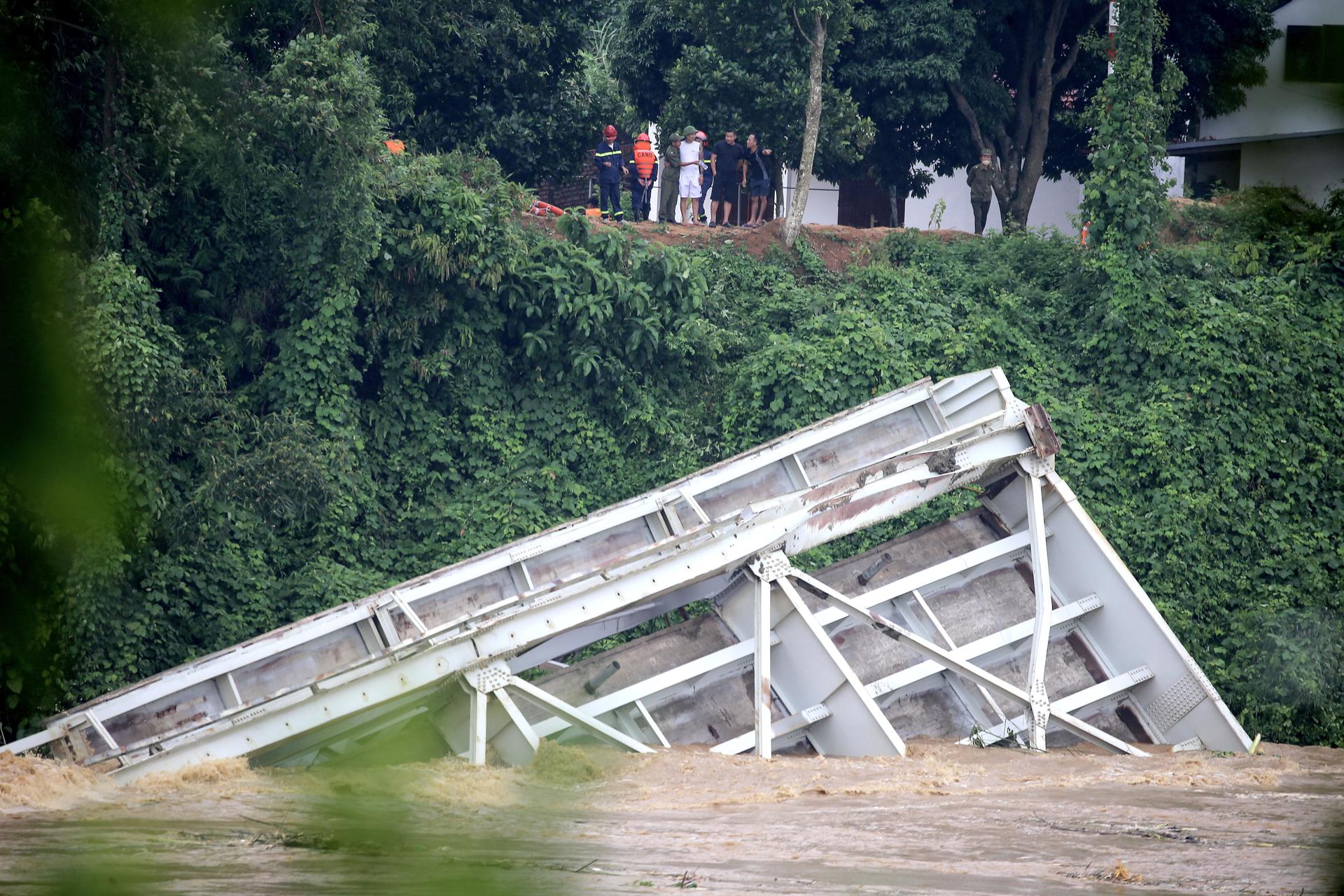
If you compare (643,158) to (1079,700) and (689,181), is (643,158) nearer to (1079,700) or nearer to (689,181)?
(689,181)

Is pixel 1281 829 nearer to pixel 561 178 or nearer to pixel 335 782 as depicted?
pixel 335 782

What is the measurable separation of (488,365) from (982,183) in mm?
9423

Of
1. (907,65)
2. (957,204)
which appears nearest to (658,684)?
(907,65)

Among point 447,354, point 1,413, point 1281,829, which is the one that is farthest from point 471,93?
point 1,413

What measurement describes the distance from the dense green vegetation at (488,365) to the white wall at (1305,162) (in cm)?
863

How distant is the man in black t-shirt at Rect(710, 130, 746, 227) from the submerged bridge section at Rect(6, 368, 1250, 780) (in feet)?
28.5

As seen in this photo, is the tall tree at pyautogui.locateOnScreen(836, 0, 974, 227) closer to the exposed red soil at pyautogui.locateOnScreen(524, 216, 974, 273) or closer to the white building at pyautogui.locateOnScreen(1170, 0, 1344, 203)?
the exposed red soil at pyautogui.locateOnScreen(524, 216, 974, 273)

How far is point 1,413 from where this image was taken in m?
1.99

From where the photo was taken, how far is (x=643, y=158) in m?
20.4

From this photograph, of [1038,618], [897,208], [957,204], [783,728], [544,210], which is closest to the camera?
[783,728]

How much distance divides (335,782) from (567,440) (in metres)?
7.18

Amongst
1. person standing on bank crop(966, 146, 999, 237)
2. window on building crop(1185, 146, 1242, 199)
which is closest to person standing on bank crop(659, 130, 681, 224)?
person standing on bank crop(966, 146, 999, 237)

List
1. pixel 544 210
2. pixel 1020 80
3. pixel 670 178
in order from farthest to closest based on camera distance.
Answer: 1. pixel 1020 80
2. pixel 670 178
3. pixel 544 210

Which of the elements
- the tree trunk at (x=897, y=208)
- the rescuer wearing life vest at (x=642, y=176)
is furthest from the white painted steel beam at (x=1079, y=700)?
the tree trunk at (x=897, y=208)
